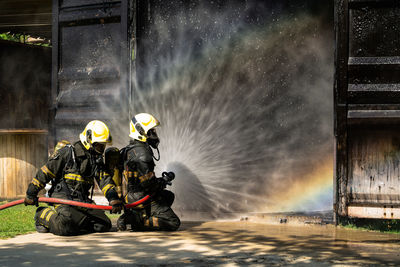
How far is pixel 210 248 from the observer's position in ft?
19.4

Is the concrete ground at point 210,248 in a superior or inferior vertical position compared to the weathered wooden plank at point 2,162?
inferior

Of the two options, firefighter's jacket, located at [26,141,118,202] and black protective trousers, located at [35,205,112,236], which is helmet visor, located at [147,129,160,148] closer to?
firefighter's jacket, located at [26,141,118,202]

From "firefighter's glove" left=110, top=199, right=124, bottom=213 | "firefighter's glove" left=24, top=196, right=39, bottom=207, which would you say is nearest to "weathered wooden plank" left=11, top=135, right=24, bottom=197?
"firefighter's glove" left=24, top=196, right=39, bottom=207

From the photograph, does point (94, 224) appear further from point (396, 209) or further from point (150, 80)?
point (396, 209)

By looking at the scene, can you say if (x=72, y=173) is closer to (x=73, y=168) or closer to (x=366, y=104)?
(x=73, y=168)

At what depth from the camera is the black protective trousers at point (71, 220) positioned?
668 cm

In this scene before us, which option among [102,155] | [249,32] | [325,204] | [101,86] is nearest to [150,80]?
[101,86]

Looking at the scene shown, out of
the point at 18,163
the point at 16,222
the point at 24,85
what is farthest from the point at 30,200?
the point at 24,85

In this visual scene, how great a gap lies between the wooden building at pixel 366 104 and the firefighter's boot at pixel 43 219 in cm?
351

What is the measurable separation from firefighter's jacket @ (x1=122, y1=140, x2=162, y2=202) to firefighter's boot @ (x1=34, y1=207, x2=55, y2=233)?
99 centimetres

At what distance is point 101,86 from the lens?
29.8 feet

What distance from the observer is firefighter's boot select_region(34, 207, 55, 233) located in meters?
6.81

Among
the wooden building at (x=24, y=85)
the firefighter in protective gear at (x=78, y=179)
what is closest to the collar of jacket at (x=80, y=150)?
the firefighter in protective gear at (x=78, y=179)

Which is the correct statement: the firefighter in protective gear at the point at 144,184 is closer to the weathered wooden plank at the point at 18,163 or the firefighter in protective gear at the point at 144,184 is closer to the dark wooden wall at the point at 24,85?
the weathered wooden plank at the point at 18,163
